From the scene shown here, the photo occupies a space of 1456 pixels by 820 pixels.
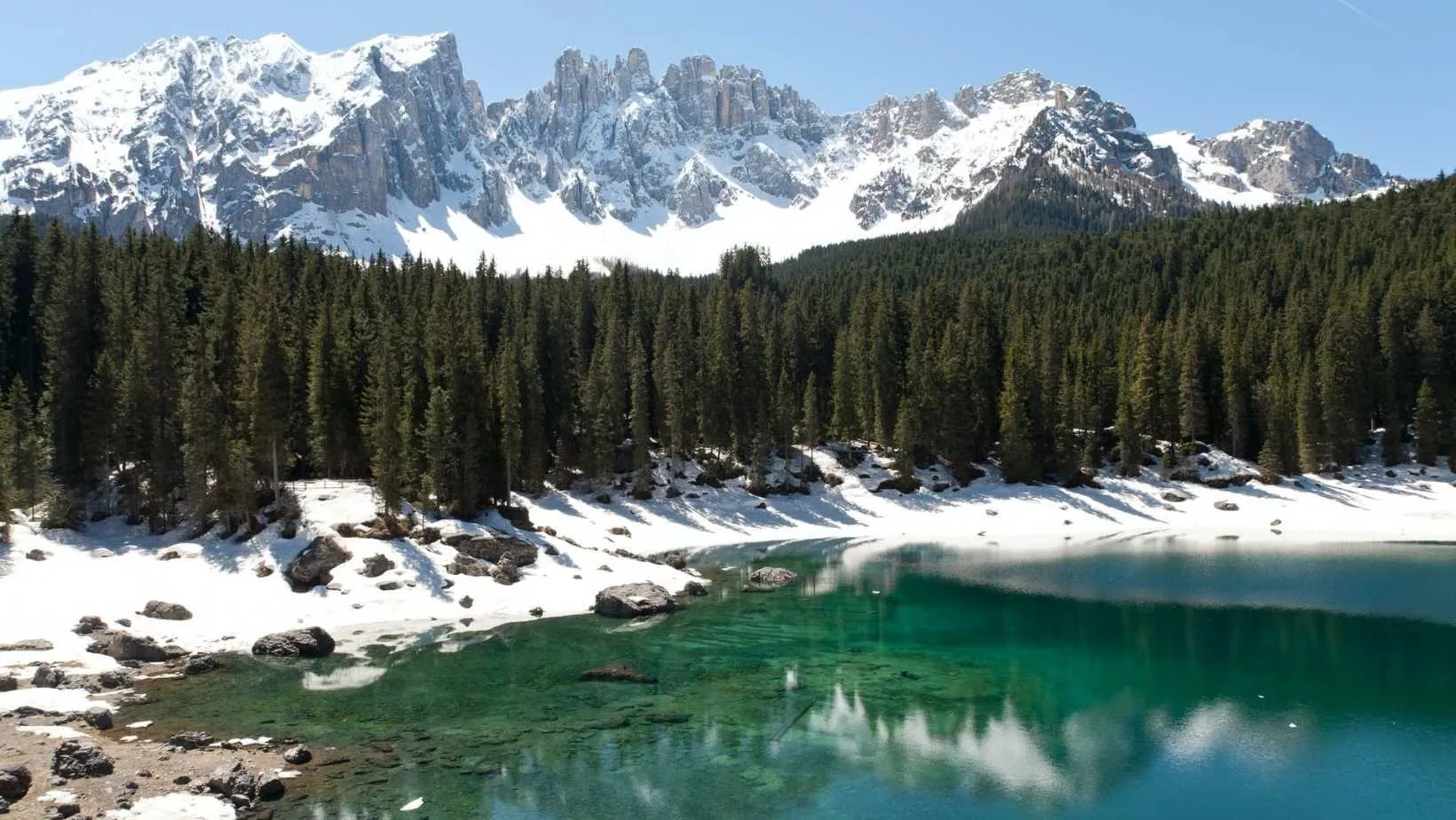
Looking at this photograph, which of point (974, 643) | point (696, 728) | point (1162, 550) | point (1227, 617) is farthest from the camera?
point (1162, 550)

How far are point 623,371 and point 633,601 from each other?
47.4m

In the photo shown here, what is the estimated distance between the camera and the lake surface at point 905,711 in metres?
22.5

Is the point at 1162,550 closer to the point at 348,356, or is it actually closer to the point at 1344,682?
the point at 1344,682

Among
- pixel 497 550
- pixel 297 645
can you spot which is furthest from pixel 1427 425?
pixel 297 645

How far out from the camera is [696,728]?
27547mm

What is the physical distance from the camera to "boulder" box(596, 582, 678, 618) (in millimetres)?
45281

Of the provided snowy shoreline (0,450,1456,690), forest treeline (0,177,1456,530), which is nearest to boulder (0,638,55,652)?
snowy shoreline (0,450,1456,690)

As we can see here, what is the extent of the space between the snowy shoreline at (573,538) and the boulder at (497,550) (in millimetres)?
964

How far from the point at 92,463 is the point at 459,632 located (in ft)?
114

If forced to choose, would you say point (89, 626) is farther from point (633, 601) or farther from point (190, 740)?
point (633, 601)

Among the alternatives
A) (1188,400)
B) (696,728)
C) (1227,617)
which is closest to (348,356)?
(696,728)

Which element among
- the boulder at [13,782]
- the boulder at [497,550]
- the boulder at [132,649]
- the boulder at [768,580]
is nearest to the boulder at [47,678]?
the boulder at [132,649]

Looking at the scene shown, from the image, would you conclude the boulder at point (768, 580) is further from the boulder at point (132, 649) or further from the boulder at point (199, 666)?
the boulder at point (132, 649)

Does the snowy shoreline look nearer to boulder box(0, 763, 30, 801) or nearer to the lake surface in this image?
the lake surface
